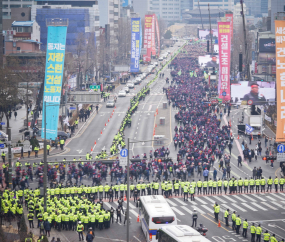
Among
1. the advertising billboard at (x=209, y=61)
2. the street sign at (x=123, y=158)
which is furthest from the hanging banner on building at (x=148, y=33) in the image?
the street sign at (x=123, y=158)

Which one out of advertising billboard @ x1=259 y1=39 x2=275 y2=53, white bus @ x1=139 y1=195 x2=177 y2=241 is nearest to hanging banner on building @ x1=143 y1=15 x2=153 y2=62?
advertising billboard @ x1=259 y1=39 x2=275 y2=53

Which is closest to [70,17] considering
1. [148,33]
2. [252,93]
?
[148,33]

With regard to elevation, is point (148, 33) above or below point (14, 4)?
below

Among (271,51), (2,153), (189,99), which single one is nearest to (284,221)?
(2,153)

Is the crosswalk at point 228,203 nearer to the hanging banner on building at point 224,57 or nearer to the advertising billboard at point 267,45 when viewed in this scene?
the hanging banner on building at point 224,57

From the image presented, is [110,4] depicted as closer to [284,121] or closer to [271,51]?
[271,51]

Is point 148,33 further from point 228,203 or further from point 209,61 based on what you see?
point 228,203
